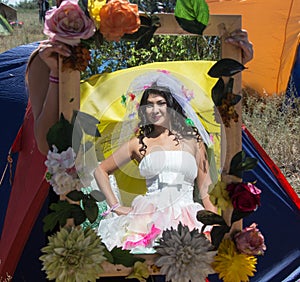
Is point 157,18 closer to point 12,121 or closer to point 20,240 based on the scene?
point 20,240

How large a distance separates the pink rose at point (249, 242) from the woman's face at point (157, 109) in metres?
0.39

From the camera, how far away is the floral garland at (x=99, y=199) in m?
1.46

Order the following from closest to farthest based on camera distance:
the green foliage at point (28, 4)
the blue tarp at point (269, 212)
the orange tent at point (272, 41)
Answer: the blue tarp at point (269, 212) < the orange tent at point (272, 41) < the green foliage at point (28, 4)

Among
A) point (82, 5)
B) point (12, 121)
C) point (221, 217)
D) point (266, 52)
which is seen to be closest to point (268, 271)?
point (221, 217)

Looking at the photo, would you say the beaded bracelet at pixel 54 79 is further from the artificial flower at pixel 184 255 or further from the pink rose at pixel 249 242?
the pink rose at pixel 249 242

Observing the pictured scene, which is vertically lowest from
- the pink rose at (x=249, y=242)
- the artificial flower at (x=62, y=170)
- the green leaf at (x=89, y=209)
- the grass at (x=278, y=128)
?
the grass at (x=278, y=128)

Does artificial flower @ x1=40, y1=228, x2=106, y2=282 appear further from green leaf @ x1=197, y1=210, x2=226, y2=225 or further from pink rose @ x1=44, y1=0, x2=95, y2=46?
pink rose @ x1=44, y1=0, x2=95, y2=46

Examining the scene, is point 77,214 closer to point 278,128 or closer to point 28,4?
point 278,128

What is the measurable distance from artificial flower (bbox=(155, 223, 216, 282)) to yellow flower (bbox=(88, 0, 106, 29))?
54 cm

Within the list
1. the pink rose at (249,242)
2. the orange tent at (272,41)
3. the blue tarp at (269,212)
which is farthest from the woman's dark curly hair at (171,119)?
the orange tent at (272,41)

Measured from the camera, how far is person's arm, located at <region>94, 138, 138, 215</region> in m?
1.72

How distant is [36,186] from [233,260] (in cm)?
78

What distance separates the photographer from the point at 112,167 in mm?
1781

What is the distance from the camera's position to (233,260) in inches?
61.2
